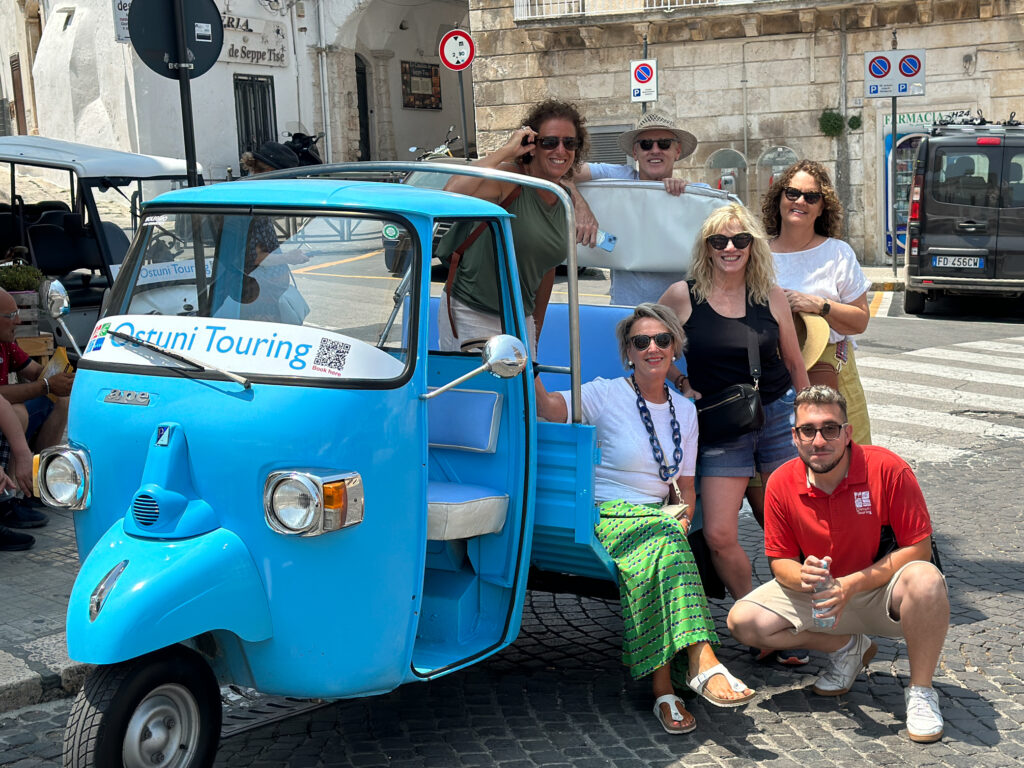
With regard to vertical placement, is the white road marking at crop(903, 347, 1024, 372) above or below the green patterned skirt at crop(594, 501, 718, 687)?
below

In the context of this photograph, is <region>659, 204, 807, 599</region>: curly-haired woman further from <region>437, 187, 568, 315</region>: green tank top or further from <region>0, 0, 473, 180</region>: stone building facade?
<region>0, 0, 473, 180</region>: stone building facade

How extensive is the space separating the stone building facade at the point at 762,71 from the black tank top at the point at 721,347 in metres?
17.6

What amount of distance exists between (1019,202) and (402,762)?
12.8 m

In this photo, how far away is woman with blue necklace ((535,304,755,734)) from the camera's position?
169 inches

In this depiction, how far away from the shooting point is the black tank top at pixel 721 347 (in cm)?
501

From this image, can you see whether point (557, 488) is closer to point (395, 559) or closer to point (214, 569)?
point (395, 559)

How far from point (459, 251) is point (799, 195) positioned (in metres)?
1.72

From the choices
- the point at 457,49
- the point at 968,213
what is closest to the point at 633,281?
the point at 968,213

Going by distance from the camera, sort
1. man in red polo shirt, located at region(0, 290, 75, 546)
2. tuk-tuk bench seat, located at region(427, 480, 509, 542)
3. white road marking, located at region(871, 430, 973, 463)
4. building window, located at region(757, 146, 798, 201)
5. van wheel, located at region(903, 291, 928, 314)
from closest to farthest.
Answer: tuk-tuk bench seat, located at region(427, 480, 509, 542) → man in red polo shirt, located at region(0, 290, 75, 546) → white road marking, located at region(871, 430, 973, 463) → van wheel, located at region(903, 291, 928, 314) → building window, located at region(757, 146, 798, 201)

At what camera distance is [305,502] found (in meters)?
3.55

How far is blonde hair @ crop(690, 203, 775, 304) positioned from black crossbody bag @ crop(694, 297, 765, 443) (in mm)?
162

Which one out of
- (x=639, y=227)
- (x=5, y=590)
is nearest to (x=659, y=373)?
(x=639, y=227)

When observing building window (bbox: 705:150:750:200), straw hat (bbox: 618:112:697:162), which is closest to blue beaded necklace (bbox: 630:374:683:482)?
straw hat (bbox: 618:112:697:162)

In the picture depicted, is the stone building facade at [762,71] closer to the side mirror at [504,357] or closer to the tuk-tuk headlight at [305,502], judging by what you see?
the side mirror at [504,357]
